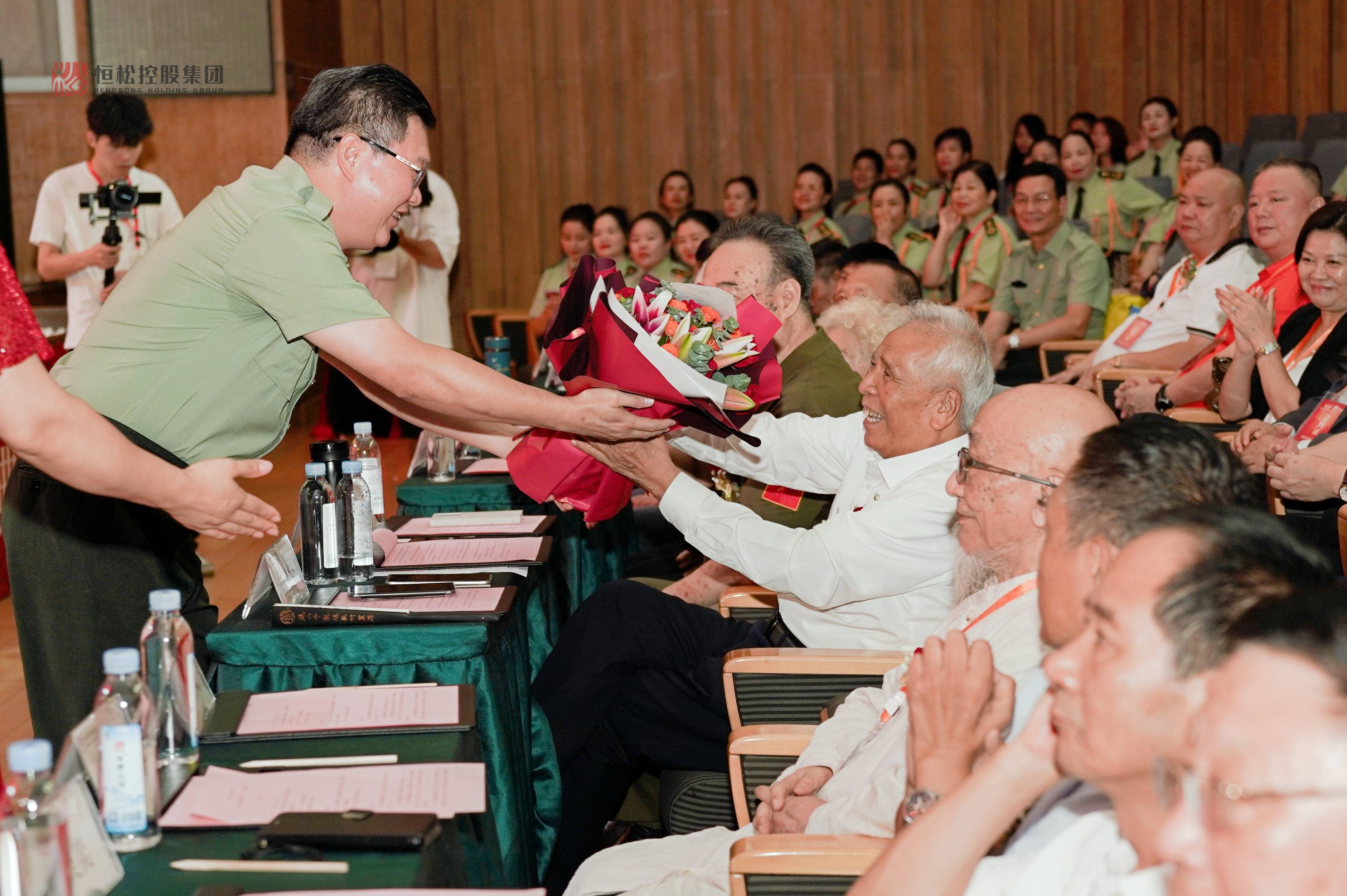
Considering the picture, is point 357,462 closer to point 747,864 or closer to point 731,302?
point 731,302

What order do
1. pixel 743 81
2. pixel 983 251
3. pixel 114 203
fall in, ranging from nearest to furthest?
pixel 114 203, pixel 983 251, pixel 743 81

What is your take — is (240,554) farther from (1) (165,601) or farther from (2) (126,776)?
(2) (126,776)

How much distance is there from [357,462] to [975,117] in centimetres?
861

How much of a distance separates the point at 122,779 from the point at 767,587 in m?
1.30

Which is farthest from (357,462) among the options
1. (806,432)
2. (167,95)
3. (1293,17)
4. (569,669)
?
(1293,17)

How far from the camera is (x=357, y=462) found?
2.40m

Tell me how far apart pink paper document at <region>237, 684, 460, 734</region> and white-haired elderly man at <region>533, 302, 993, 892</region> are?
772 millimetres

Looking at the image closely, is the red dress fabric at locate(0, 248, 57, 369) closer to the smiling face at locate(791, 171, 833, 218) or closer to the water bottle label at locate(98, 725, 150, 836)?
the water bottle label at locate(98, 725, 150, 836)

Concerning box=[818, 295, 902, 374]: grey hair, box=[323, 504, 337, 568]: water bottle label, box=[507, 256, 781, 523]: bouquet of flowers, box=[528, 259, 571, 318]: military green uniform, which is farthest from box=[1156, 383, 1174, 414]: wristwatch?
box=[528, 259, 571, 318]: military green uniform

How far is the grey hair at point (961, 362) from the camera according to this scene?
7.92 ft

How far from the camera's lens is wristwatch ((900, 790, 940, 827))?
4.75 feet

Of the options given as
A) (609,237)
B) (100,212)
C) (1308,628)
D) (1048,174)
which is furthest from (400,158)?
(609,237)

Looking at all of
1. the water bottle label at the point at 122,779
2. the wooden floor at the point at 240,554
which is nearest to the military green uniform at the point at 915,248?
the wooden floor at the point at 240,554

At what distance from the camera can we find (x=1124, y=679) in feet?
3.54
